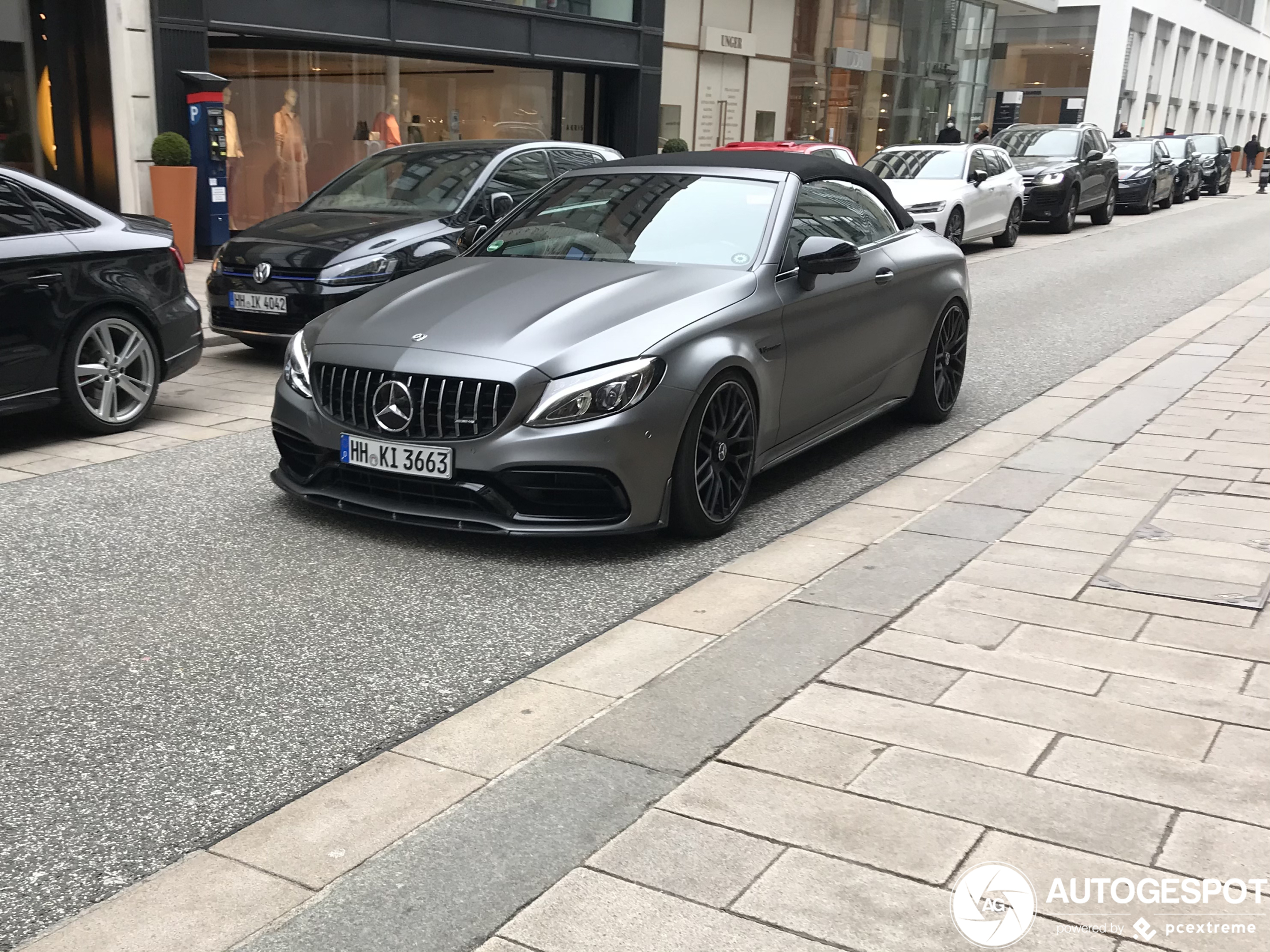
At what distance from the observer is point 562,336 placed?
5.18m

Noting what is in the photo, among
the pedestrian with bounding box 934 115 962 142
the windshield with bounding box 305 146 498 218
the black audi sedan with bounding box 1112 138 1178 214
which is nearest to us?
the windshield with bounding box 305 146 498 218

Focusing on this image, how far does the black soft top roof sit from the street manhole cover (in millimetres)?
2293

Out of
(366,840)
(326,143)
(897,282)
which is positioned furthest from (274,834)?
(326,143)

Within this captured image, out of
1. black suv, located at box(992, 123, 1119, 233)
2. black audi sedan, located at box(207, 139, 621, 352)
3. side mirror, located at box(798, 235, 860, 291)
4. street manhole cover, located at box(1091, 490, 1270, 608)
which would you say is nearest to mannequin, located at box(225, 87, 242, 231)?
black audi sedan, located at box(207, 139, 621, 352)

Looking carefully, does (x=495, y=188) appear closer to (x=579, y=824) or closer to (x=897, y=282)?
(x=897, y=282)

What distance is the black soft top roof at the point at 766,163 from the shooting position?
6469mm

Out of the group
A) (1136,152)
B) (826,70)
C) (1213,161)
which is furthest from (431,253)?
(1213,161)

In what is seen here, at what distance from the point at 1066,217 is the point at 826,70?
1037 centimetres

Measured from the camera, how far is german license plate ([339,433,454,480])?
5.04 meters

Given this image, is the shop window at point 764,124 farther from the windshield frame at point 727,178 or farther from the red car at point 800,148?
the windshield frame at point 727,178

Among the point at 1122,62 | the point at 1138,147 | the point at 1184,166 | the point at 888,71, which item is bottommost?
the point at 1184,166

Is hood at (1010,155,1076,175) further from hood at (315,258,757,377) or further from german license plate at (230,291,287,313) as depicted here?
hood at (315,258,757,377)

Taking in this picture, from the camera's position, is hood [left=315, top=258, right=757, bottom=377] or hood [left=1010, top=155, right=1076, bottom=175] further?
hood [left=1010, top=155, right=1076, bottom=175]

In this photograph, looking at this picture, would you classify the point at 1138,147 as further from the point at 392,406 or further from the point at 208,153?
the point at 392,406
